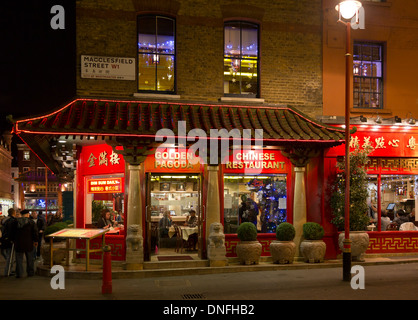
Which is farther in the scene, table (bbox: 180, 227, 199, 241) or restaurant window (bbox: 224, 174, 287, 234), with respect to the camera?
table (bbox: 180, 227, 199, 241)

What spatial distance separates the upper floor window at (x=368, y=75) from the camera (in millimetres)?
16125

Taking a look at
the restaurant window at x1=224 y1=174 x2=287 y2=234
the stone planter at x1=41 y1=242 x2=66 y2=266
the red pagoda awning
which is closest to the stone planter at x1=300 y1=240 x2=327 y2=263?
the restaurant window at x1=224 y1=174 x2=287 y2=234

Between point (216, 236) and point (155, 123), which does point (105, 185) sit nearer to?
point (155, 123)

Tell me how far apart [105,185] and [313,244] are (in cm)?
701

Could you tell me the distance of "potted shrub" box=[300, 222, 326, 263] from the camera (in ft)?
44.9

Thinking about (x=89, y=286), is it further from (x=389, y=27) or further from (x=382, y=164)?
(x=389, y=27)

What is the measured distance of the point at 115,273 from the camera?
1222 cm

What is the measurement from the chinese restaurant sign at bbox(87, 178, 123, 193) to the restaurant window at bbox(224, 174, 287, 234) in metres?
3.50

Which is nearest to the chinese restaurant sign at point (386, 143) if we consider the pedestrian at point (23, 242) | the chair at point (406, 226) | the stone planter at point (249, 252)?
the chair at point (406, 226)

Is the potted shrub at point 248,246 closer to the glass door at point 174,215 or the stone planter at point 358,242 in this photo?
the glass door at point 174,215

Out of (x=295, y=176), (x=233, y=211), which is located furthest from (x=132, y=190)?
(x=295, y=176)

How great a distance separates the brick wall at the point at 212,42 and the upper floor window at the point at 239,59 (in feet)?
1.14

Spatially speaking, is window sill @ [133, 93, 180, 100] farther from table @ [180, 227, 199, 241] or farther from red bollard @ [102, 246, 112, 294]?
red bollard @ [102, 246, 112, 294]
